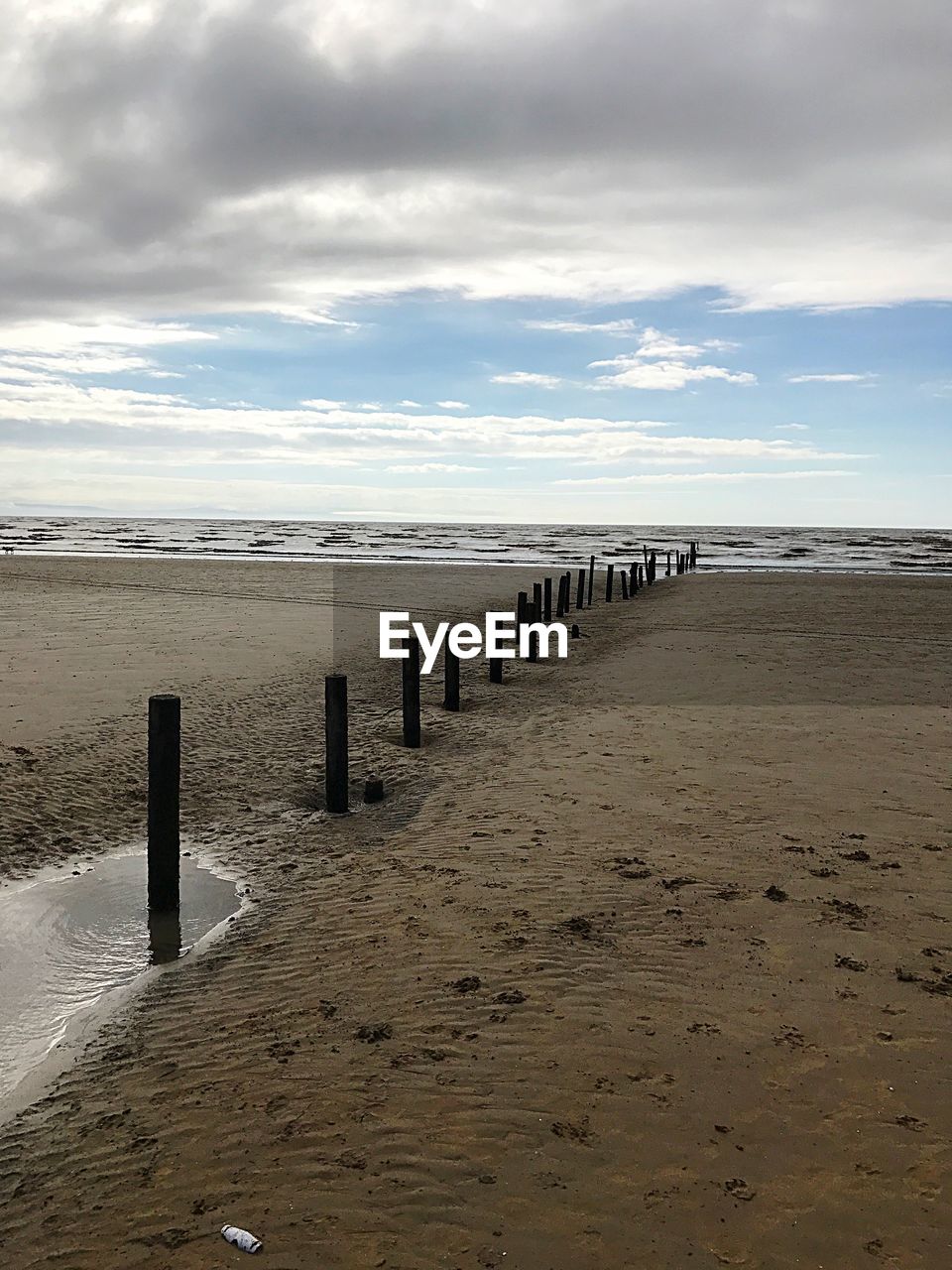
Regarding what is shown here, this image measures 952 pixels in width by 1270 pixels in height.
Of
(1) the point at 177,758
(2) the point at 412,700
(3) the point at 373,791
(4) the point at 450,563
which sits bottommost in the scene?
(3) the point at 373,791

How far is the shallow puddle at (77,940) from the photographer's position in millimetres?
5848

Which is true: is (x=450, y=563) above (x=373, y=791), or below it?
above

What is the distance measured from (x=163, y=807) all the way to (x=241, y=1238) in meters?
4.08

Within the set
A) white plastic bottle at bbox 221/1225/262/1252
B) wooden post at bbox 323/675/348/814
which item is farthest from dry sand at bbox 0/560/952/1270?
wooden post at bbox 323/675/348/814

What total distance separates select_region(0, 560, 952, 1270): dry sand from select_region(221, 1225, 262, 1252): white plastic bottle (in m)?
0.04

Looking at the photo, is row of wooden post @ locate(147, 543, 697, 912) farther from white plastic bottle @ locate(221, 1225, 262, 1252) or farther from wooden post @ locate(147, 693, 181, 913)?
white plastic bottle @ locate(221, 1225, 262, 1252)

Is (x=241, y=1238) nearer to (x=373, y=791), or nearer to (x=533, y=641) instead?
(x=373, y=791)

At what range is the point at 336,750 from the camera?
32.6 feet

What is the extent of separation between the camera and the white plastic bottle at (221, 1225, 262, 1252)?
3887mm

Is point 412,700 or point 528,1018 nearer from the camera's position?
point 528,1018

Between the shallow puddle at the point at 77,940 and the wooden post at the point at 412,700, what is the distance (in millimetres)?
4117

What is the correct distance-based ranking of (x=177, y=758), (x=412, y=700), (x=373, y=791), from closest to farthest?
(x=177, y=758), (x=373, y=791), (x=412, y=700)

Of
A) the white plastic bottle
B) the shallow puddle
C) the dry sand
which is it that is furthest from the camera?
the shallow puddle

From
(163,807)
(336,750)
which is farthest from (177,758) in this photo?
(336,750)
